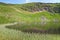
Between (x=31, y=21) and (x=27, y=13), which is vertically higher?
(x=27, y=13)

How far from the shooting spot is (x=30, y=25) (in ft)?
35.3

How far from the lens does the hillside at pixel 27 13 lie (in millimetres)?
11195

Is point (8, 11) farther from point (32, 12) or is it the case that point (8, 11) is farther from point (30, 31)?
point (30, 31)

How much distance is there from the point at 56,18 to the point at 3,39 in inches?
203

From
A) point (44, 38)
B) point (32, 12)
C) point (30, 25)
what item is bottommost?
point (44, 38)

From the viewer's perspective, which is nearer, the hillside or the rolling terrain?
the rolling terrain

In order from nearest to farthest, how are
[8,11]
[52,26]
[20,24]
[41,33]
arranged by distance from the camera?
[41,33] < [20,24] < [8,11] < [52,26]

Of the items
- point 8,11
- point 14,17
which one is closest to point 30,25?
point 14,17

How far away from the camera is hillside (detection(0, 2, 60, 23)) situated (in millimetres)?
11195

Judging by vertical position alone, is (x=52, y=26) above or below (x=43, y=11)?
below

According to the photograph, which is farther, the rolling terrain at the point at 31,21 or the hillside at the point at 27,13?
the hillside at the point at 27,13

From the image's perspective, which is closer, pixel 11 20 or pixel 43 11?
pixel 11 20

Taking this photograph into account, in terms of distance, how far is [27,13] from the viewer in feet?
38.0

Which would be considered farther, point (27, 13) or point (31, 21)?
point (27, 13)
